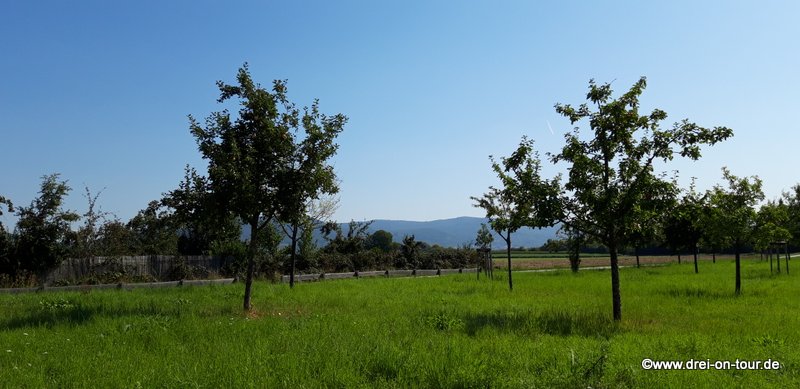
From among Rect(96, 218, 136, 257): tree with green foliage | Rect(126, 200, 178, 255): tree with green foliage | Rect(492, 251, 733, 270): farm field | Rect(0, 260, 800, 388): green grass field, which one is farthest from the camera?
Rect(492, 251, 733, 270): farm field

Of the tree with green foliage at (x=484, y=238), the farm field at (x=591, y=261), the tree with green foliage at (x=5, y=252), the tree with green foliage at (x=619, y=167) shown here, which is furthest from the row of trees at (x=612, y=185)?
the farm field at (x=591, y=261)

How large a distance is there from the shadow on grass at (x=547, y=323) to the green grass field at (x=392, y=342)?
50 mm

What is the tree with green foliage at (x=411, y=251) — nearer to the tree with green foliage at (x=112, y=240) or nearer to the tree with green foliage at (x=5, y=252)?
the tree with green foliage at (x=112, y=240)

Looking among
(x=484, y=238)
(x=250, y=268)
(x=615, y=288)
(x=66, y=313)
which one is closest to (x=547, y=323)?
(x=615, y=288)

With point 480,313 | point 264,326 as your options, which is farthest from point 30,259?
point 480,313

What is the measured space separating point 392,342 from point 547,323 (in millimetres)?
4420

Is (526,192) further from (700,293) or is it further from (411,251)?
(411,251)

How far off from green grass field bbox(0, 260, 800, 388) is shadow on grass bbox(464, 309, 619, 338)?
50 millimetres

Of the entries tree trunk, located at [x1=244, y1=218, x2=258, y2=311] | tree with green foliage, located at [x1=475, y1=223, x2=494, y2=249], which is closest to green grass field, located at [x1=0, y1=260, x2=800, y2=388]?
tree trunk, located at [x1=244, y1=218, x2=258, y2=311]

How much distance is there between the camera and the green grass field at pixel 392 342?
736cm

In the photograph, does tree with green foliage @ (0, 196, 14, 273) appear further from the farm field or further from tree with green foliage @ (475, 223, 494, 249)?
the farm field

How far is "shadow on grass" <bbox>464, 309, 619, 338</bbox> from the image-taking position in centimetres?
1138

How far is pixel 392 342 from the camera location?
963 cm

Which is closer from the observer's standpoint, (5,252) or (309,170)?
(309,170)
